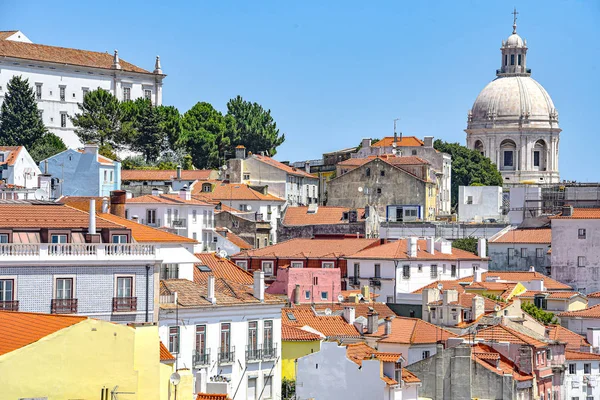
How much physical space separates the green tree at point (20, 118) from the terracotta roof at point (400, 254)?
46215mm

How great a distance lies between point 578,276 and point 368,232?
56.3ft

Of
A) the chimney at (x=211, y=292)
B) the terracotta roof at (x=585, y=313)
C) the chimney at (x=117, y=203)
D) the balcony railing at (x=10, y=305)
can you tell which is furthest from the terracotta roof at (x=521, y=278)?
the balcony railing at (x=10, y=305)

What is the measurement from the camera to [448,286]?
70750 mm

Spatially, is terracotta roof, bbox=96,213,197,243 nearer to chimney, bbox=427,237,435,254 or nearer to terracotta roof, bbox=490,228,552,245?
chimney, bbox=427,237,435,254

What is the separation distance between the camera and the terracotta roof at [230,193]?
4065 inches

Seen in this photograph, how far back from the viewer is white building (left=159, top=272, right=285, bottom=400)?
40.7 m

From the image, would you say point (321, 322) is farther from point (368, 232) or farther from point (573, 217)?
point (368, 232)

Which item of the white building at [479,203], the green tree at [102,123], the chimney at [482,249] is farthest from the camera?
the green tree at [102,123]

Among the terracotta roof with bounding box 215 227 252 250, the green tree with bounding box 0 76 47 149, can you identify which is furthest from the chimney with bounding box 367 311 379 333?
the green tree with bounding box 0 76 47 149

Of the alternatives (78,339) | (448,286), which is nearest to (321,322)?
(448,286)

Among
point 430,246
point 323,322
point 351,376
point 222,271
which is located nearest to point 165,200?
point 430,246

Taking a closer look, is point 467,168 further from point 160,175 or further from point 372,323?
point 372,323

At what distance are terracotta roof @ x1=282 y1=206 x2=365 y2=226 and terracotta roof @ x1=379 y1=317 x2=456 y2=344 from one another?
43422 mm

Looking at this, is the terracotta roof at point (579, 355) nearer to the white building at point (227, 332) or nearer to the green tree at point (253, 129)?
the white building at point (227, 332)
